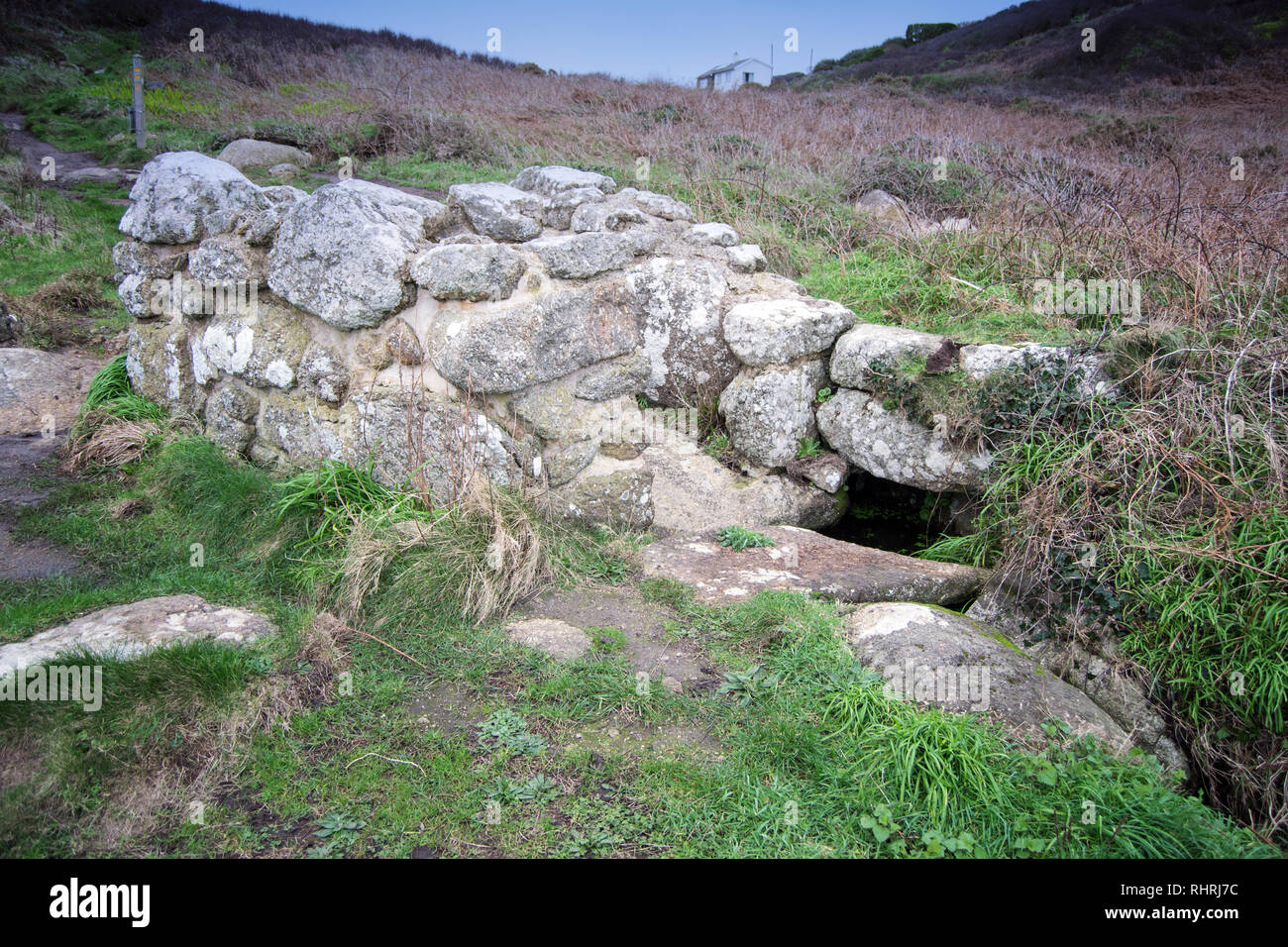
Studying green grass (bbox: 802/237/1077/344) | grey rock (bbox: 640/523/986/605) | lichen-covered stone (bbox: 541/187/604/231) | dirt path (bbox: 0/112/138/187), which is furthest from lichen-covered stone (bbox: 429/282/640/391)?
dirt path (bbox: 0/112/138/187)

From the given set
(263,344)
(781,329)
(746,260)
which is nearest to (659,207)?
(746,260)

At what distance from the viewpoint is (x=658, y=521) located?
498cm

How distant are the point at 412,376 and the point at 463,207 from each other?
139cm

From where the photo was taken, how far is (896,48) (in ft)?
101

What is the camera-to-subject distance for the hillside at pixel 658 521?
2.84 metres

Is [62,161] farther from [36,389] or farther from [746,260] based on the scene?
[746,260]

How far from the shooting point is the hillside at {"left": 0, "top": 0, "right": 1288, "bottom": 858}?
2.84 m

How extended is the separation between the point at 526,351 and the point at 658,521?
4.48 feet

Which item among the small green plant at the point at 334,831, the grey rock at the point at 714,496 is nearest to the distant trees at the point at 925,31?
the grey rock at the point at 714,496

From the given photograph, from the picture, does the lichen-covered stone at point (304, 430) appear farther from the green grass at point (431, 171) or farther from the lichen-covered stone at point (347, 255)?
the green grass at point (431, 171)

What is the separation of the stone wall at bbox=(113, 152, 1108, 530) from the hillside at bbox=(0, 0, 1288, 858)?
3cm

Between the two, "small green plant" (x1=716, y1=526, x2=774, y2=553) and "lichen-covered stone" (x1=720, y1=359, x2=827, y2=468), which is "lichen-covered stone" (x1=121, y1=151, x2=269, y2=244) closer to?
"lichen-covered stone" (x1=720, y1=359, x2=827, y2=468)
